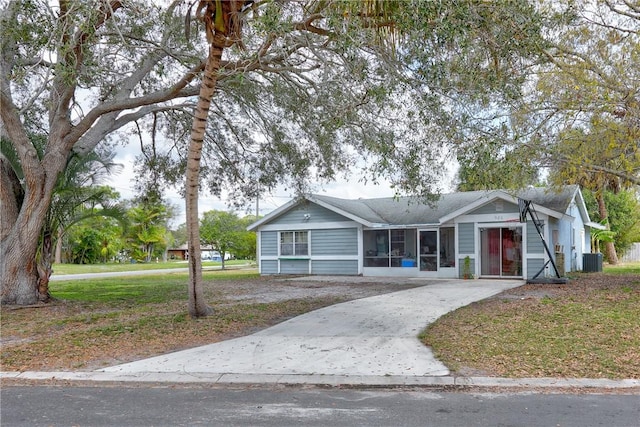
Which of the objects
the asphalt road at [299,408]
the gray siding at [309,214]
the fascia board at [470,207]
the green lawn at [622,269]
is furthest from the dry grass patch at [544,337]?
the gray siding at [309,214]

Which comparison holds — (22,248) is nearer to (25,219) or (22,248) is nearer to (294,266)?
(25,219)

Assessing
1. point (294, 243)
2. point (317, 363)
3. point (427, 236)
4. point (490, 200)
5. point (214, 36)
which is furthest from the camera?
point (294, 243)

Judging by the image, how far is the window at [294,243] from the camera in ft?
78.5

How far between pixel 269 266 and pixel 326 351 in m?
17.6

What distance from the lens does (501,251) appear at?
19.3 metres

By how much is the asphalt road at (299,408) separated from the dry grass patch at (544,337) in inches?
38.7

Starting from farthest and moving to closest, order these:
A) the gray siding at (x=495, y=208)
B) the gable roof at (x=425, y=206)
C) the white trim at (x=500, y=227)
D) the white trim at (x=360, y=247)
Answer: the white trim at (x=360, y=247)
the gable roof at (x=425, y=206)
the gray siding at (x=495, y=208)
the white trim at (x=500, y=227)

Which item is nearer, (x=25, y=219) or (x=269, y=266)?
(x=25, y=219)

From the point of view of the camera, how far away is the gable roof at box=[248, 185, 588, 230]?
18.6 m

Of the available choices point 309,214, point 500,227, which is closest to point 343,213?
point 309,214

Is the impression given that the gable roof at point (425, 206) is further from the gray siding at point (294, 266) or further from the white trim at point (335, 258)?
the gray siding at point (294, 266)

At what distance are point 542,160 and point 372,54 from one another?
638cm

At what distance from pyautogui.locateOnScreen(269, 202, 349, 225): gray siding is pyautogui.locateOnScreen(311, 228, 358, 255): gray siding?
59cm

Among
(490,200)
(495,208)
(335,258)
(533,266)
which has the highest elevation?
(490,200)
